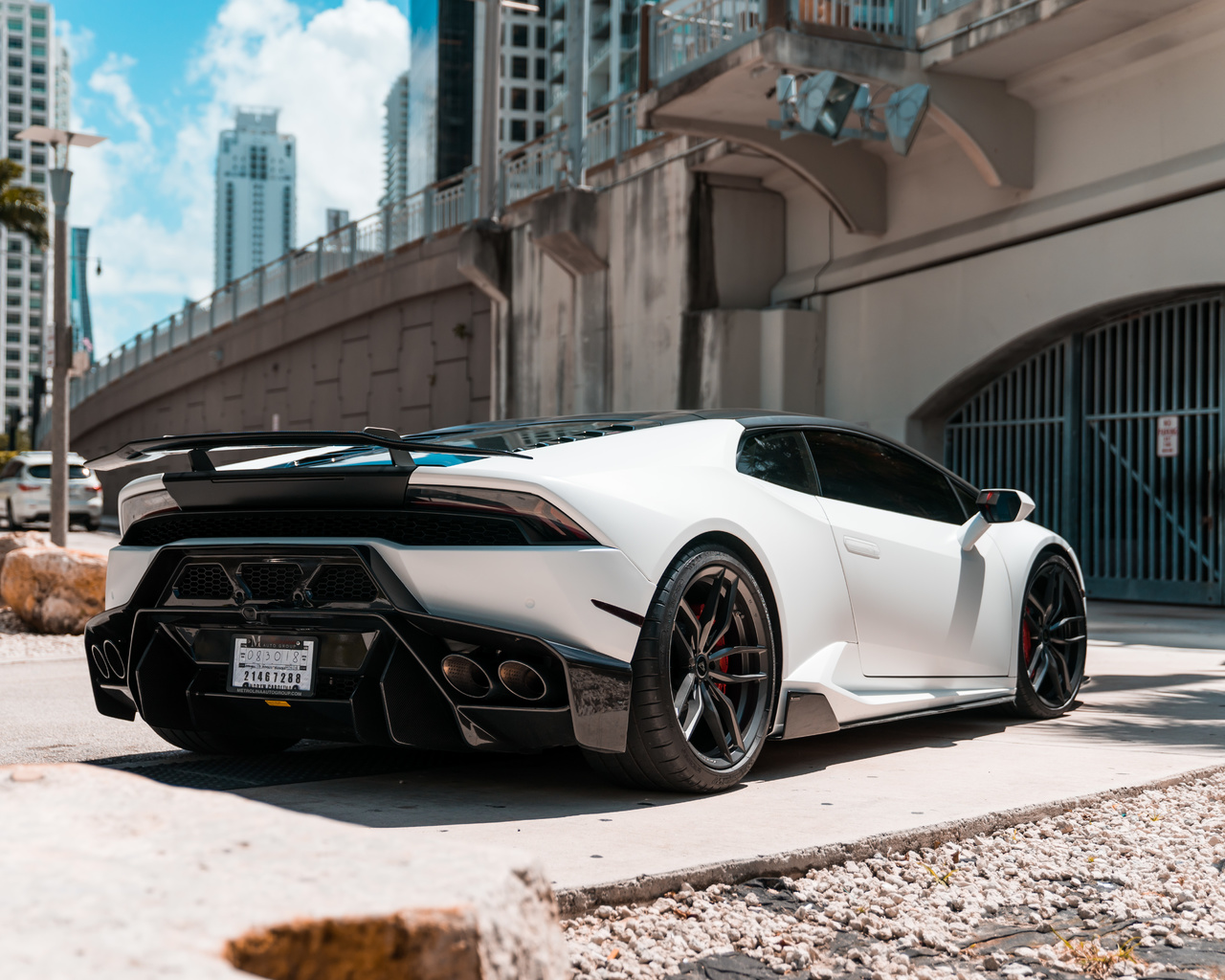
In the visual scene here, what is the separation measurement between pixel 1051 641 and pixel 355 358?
26262 millimetres

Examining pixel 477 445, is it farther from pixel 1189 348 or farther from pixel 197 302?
pixel 197 302

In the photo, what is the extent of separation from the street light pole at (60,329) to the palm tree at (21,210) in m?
26.9

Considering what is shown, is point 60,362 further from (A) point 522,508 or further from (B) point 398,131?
(B) point 398,131

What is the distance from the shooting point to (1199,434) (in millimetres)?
13148

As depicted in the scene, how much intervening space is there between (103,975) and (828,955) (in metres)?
1.80

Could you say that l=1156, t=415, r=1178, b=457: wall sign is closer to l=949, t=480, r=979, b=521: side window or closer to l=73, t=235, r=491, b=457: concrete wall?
l=949, t=480, r=979, b=521: side window

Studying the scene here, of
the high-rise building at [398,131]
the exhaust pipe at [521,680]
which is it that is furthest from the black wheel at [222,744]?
the high-rise building at [398,131]

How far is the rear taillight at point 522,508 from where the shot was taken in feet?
12.5

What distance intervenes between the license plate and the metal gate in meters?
11.1

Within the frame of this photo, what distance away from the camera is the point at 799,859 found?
3.34 metres

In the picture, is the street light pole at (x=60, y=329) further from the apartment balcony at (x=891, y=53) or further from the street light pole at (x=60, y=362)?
the apartment balcony at (x=891, y=53)

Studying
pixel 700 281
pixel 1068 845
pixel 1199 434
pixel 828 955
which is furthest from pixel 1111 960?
pixel 700 281

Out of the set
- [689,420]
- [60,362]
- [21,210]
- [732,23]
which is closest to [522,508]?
[689,420]

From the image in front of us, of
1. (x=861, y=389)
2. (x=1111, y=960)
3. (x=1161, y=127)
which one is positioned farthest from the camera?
(x=861, y=389)
